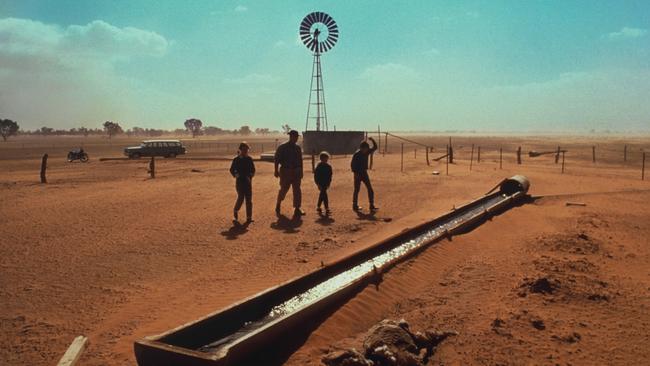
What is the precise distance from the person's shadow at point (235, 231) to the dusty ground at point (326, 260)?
0.09m

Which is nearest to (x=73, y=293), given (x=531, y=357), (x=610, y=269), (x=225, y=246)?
(x=225, y=246)

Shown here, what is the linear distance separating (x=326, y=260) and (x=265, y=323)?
2.32 meters

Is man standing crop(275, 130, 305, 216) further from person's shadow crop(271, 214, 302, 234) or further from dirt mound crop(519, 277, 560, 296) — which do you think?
dirt mound crop(519, 277, 560, 296)

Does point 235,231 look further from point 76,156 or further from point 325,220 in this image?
point 76,156

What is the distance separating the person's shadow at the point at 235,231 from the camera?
8.40 metres

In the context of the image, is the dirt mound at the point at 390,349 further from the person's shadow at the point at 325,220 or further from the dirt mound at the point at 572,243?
the person's shadow at the point at 325,220

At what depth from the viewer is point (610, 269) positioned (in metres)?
6.35

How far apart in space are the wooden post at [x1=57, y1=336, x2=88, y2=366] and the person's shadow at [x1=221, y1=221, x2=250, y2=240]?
425 centimetres

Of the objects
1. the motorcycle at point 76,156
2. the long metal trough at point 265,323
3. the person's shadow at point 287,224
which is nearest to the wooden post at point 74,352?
the long metal trough at point 265,323

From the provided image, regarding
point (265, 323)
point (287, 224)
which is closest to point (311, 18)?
point (287, 224)

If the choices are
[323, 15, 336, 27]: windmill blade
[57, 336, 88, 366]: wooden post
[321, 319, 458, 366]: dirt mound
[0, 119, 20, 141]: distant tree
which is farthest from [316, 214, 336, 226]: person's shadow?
[0, 119, 20, 141]: distant tree

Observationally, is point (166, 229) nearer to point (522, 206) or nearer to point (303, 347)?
point (303, 347)

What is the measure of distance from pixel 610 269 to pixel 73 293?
7.92 meters

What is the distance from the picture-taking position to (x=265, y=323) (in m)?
4.56
